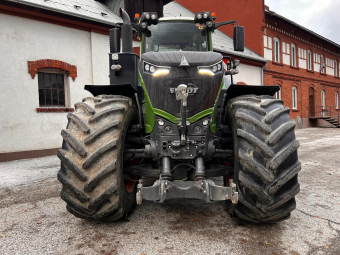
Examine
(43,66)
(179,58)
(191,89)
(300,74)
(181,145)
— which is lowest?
(181,145)

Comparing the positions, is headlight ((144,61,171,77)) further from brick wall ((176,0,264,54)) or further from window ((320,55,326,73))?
window ((320,55,326,73))

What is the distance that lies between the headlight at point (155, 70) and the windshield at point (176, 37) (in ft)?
3.44

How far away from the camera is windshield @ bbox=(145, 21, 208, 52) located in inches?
149

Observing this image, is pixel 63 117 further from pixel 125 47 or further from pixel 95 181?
pixel 95 181

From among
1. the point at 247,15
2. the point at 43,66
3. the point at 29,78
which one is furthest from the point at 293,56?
the point at 29,78

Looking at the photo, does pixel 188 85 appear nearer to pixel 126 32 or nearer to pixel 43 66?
pixel 126 32

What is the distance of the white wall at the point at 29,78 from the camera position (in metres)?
8.00

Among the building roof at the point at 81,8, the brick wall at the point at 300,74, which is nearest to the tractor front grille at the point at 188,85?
the building roof at the point at 81,8

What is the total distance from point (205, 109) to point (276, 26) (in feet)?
62.5

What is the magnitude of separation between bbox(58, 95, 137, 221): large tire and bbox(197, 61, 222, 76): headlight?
3.10ft

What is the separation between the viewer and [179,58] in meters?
2.75

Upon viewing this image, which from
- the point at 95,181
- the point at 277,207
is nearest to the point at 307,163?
the point at 277,207

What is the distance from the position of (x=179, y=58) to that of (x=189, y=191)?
1.35 metres

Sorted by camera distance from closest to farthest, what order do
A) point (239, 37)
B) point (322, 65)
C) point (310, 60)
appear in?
point (239, 37) → point (310, 60) → point (322, 65)
